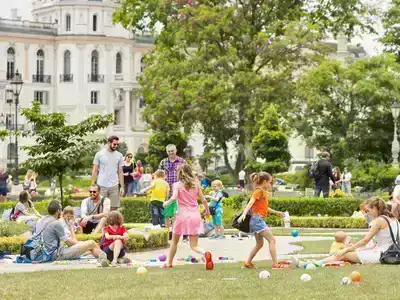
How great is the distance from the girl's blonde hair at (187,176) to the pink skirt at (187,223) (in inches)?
15.7

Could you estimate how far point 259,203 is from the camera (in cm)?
1778

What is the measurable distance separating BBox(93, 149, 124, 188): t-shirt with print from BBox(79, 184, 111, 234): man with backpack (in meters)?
0.62

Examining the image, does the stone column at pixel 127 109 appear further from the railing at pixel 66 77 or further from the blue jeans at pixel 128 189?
the blue jeans at pixel 128 189

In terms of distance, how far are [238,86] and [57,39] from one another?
52.1m

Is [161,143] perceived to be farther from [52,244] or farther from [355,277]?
[355,277]

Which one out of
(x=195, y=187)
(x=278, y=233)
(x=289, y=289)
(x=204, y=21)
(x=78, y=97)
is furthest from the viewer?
(x=78, y=97)

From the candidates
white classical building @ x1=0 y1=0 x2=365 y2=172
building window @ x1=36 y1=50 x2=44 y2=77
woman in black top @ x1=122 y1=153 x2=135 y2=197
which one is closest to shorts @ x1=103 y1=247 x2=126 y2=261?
woman in black top @ x1=122 y1=153 x2=135 y2=197

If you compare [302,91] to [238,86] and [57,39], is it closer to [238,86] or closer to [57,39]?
[238,86]

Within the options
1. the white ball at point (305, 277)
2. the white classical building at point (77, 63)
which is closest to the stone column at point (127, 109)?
the white classical building at point (77, 63)

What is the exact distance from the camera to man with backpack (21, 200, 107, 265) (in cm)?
1917

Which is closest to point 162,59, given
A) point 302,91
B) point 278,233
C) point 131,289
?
point 302,91

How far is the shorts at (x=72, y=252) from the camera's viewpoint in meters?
19.3

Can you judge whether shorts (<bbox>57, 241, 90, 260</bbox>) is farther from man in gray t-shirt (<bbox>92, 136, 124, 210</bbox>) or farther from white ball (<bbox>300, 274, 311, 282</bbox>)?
white ball (<bbox>300, 274, 311, 282</bbox>)

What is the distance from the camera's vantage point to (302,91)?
5494cm
